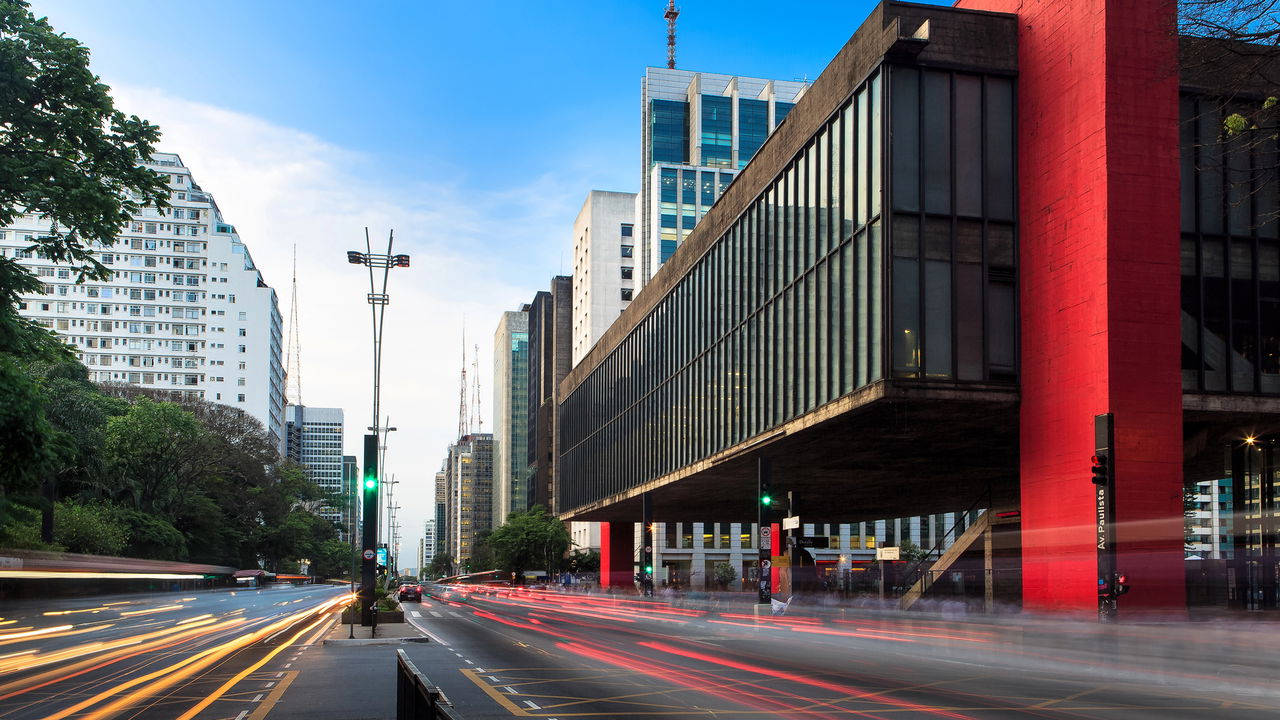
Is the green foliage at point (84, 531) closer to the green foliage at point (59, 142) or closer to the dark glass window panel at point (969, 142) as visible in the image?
the green foliage at point (59, 142)

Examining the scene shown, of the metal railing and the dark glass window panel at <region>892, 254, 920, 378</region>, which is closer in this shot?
the metal railing

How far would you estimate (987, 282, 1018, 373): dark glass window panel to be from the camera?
31.7m

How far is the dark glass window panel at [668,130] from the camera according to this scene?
149 m

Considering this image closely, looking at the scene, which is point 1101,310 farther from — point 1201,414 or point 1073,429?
point 1201,414

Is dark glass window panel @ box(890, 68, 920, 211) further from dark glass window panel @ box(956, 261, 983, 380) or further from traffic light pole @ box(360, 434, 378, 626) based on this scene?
traffic light pole @ box(360, 434, 378, 626)

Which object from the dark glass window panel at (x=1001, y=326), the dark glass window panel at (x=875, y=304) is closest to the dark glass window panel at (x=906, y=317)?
the dark glass window panel at (x=875, y=304)

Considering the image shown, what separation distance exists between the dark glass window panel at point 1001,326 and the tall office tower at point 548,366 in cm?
11308

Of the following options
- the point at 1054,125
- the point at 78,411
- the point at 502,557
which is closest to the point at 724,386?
the point at 1054,125

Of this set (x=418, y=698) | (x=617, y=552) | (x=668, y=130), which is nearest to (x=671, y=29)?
(x=668, y=130)

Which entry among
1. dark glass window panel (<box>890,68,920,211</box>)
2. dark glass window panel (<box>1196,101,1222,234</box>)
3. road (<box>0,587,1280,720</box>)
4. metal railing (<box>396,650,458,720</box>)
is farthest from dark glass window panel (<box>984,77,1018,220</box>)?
metal railing (<box>396,650,458,720</box>)

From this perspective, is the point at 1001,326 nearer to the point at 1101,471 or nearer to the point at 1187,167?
the point at 1187,167

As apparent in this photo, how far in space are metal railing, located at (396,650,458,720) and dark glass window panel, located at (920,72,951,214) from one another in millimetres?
26729

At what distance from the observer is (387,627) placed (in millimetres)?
39562

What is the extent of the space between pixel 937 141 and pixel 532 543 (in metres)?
95.3
